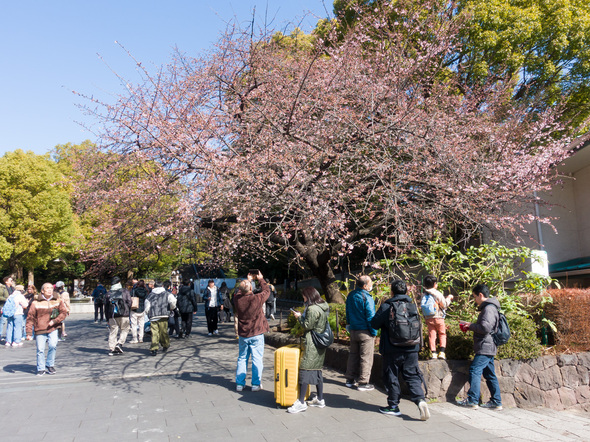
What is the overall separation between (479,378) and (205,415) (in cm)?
371

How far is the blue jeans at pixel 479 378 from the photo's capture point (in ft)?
19.2

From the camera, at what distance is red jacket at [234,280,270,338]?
616 centimetres

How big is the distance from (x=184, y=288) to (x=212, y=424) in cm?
731

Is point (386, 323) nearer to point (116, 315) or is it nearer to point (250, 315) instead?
point (250, 315)

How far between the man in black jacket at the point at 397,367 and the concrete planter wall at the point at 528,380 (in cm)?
103

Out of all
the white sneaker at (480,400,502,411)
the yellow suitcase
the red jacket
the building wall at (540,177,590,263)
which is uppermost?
the building wall at (540,177,590,263)

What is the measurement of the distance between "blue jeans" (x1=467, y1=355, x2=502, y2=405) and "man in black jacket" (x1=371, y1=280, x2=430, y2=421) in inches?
40.5

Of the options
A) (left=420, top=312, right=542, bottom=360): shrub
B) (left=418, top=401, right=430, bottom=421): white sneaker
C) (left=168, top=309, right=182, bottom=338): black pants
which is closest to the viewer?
(left=418, top=401, right=430, bottom=421): white sneaker

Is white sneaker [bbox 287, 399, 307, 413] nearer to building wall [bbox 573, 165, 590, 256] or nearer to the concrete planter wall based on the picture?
the concrete planter wall

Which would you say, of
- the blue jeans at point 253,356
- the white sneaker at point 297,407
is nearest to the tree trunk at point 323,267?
the blue jeans at point 253,356

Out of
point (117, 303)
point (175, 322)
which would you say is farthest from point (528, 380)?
point (175, 322)

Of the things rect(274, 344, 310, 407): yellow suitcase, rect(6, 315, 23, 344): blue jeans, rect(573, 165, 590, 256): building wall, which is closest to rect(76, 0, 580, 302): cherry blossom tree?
rect(573, 165, 590, 256): building wall

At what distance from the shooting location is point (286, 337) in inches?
393

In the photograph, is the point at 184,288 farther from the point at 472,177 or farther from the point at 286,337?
the point at 472,177
